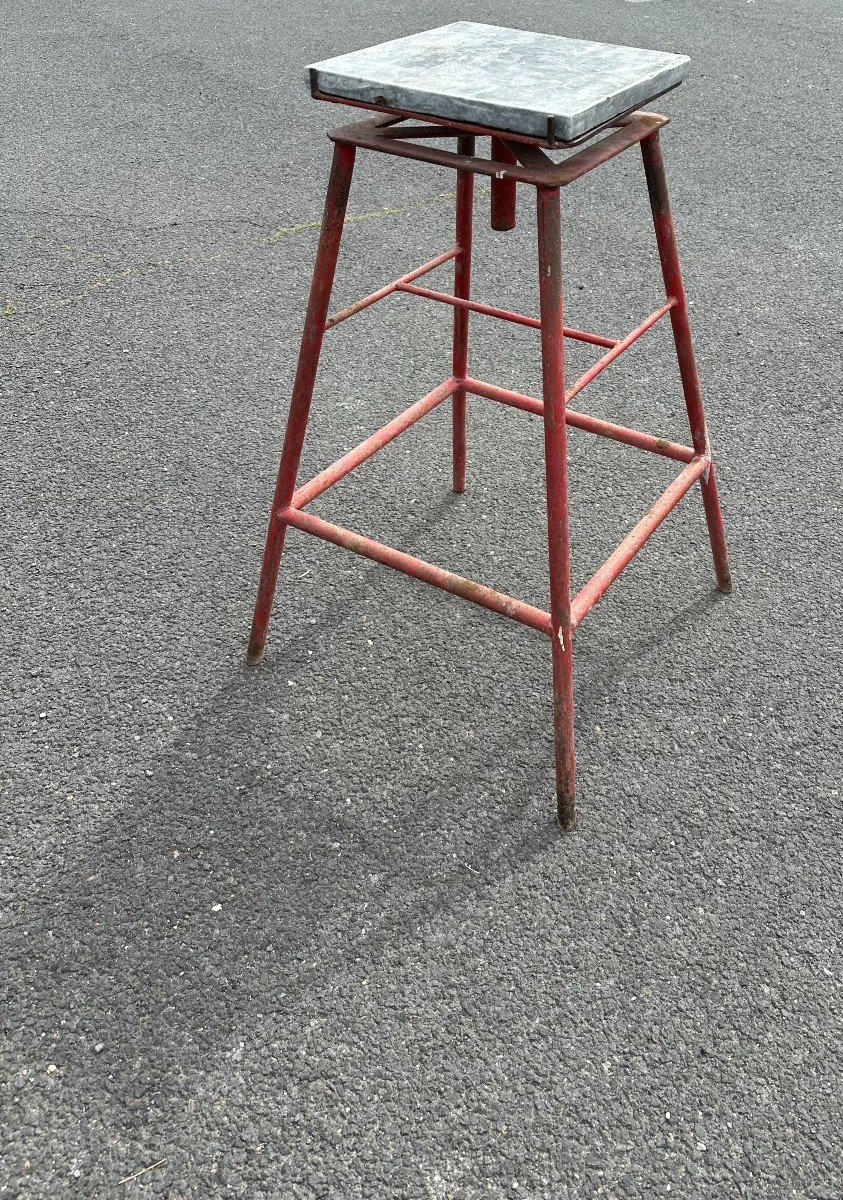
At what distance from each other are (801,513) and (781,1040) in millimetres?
1199

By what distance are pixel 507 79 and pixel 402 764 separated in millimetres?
1009

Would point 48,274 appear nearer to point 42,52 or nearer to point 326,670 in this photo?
point 326,670

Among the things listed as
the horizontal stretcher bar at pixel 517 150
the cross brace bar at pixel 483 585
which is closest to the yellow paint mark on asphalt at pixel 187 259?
the cross brace bar at pixel 483 585

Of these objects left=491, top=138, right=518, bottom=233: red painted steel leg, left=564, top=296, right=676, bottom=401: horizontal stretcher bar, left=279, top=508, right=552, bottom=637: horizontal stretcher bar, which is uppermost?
left=491, top=138, right=518, bottom=233: red painted steel leg

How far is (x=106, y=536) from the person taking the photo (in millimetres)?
2178

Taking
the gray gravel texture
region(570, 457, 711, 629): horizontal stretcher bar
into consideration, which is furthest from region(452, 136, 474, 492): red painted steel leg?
region(570, 457, 711, 629): horizontal stretcher bar

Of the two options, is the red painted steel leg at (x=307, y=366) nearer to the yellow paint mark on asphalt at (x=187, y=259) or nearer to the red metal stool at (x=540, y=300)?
the red metal stool at (x=540, y=300)

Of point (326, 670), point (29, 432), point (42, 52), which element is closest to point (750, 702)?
point (326, 670)

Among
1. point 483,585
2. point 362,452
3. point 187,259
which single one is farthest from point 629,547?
point 187,259

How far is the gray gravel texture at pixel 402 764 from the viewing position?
1.28m

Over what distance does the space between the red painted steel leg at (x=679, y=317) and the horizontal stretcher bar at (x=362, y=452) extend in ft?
1.59

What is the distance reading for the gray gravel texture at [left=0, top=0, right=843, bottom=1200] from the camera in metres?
1.28

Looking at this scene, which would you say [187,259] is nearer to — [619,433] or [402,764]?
[619,433]

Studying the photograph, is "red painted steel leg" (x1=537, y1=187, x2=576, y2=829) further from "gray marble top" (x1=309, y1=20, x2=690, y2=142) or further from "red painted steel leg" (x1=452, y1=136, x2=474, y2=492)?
"red painted steel leg" (x1=452, y1=136, x2=474, y2=492)
